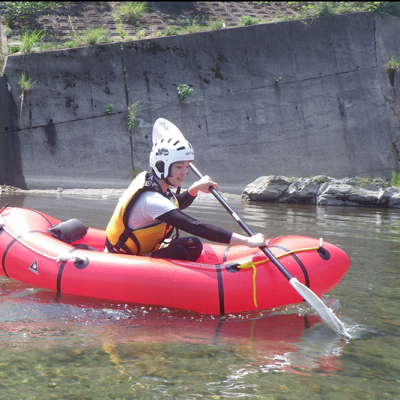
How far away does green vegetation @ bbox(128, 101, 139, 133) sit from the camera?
10.4 meters

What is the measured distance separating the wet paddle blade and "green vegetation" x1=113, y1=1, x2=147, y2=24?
10.6 m

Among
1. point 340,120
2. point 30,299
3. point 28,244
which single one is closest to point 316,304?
point 30,299

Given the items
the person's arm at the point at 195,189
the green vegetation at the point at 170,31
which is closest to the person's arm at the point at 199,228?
the person's arm at the point at 195,189

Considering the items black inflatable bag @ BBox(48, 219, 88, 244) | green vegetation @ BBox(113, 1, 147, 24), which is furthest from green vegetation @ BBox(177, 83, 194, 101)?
black inflatable bag @ BBox(48, 219, 88, 244)

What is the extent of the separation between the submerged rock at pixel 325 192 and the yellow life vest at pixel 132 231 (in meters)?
6.24

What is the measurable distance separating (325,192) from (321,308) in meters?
6.65

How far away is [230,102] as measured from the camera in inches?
449

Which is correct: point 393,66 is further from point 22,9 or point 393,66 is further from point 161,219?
point 161,219

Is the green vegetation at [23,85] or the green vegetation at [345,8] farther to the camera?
the green vegetation at [345,8]

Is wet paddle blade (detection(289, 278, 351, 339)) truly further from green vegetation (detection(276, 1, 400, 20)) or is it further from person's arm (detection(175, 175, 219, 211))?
green vegetation (detection(276, 1, 400, 20))

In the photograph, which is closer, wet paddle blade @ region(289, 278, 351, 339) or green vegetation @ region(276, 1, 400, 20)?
wet paddle blade @ region(289, 278, 351, 339)

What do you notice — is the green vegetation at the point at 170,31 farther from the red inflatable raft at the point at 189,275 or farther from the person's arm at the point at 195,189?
the red inflatable raft at the point at 189,275

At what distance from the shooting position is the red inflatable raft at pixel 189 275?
10.4ft

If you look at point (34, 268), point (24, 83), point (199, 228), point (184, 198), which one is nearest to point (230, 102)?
point (24, 83)
